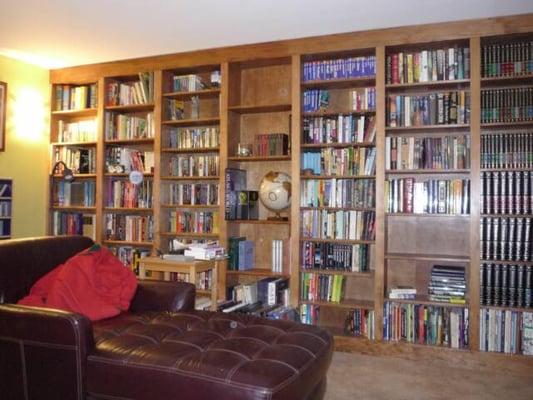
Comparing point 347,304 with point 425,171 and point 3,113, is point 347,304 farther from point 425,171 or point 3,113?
point 3,113

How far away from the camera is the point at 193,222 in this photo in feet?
13.0

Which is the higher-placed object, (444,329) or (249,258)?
(249,258)

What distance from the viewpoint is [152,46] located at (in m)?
3.75

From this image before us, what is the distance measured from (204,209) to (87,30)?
66.5 inches

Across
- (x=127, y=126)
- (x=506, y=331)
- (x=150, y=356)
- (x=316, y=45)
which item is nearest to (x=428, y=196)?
(x=506, y=331)

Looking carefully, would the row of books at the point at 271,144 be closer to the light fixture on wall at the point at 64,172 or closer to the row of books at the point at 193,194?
the row of books at the point at 193,194

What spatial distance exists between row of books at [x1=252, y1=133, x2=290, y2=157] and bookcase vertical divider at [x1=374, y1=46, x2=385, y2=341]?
741mm

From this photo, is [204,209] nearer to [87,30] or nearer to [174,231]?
[174,231]

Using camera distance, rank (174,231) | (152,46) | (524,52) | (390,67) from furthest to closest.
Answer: (174,231) < (152,46) < (390,67) < (524,52)

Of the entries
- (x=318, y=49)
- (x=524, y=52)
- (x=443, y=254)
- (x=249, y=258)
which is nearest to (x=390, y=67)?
(x=318, y=49)

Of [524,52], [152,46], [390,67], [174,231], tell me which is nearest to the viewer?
[524,52]

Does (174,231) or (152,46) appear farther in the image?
(174,231)

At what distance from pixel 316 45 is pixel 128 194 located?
2109mm

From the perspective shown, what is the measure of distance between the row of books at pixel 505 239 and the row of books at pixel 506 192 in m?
0.07
